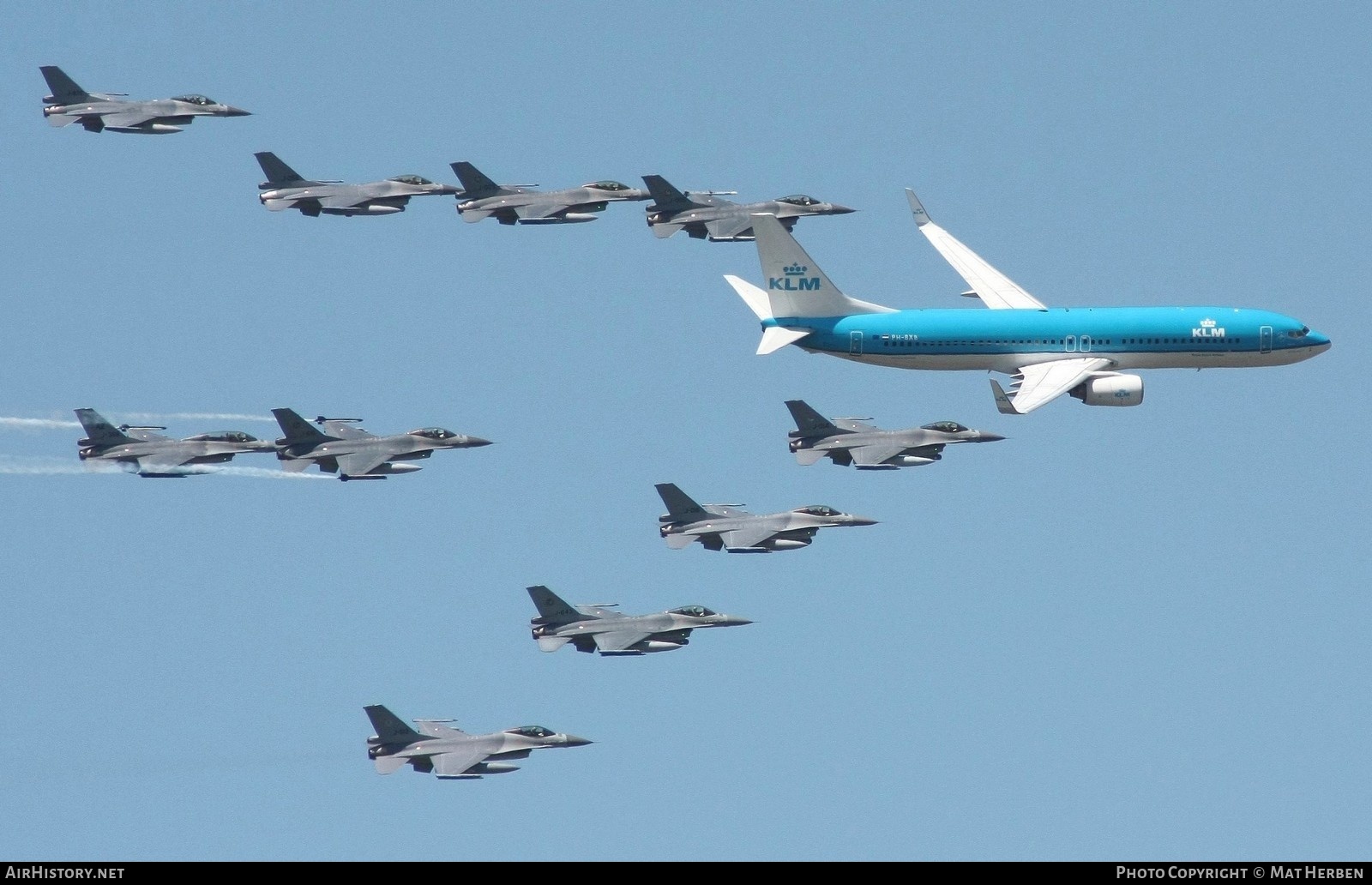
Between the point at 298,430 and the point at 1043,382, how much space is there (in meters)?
44.9

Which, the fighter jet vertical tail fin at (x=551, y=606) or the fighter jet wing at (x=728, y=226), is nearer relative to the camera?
the fighter jet vertical tail fin at (x=551, y=606)

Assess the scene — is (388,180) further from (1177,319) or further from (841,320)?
(1177,319)

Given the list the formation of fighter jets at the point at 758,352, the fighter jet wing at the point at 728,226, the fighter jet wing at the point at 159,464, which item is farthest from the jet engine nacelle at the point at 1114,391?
the fighter jet wing at the point at 159,464

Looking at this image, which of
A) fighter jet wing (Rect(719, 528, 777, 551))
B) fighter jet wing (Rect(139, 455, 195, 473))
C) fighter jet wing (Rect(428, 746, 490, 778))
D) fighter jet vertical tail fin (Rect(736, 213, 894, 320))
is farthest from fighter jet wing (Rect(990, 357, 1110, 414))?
fighter jet wing (Rect(139, 455, 195, 473))

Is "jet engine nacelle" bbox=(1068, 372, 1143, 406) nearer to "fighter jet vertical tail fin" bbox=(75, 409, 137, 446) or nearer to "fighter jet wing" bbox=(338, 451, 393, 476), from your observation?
"fighter jet wing" bbox=(338, 451, 393, 476)

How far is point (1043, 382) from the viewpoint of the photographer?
576 feet

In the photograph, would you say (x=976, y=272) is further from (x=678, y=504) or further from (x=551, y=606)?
(x=551, y=606)

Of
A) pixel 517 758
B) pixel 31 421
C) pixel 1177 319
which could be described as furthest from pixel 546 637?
pixel 1177 319

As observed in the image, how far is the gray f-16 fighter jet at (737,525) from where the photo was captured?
537ft

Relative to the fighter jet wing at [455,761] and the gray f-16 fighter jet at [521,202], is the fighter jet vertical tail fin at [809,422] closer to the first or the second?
the gray f-16 fighter jet at [521,202]

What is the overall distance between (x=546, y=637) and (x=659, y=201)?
89.6 ft

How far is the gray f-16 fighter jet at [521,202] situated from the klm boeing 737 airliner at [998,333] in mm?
12757

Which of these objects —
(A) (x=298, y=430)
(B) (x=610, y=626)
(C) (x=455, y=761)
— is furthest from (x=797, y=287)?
(C) (x=455, y=761)
